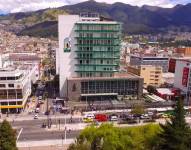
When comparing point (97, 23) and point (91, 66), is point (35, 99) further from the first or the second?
point (97, 23)

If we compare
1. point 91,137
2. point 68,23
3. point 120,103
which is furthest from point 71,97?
point 91,137

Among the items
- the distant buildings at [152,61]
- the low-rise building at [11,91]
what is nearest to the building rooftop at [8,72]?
the low-rise building at [11,91]

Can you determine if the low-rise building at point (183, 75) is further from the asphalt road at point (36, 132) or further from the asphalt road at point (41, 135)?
the asphalt road at point (41, 135)

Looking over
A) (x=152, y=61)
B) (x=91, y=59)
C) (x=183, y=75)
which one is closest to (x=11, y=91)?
(x=91, y=59)

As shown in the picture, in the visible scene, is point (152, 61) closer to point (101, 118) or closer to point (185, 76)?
point (185, 76)

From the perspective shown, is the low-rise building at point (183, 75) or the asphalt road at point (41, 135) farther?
the low-rise building at point (183, 75)

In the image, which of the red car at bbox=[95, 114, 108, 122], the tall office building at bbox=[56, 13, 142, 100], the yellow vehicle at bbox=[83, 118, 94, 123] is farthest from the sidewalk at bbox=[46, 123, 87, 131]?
the tall office building at bbox=[56, 13, 142, 100]
